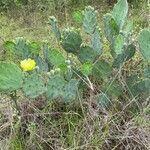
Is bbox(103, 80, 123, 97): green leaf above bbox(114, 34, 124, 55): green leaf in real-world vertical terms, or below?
below

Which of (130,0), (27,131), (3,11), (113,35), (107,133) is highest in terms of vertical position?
(113,35)

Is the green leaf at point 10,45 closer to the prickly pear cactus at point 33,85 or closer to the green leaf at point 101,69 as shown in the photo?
the prickly pear cactus at point 33,85

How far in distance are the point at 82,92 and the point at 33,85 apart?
38cm

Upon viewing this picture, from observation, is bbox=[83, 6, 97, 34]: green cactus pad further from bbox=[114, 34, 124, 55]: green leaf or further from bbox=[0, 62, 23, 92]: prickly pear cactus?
bbox=[0, 62, 23, 92]: prickly pear cactus

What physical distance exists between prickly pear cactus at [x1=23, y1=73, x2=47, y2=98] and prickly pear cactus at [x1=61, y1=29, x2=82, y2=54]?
0.28 meters

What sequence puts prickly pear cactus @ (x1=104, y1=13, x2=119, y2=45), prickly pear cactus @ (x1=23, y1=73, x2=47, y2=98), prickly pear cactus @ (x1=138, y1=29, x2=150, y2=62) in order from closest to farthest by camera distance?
prickly pear cactus @ (x1=23, y1=73, x2=47, y2=98) < prickly pear cactus @ (x1=138, y1=29, x2=150, y2=62) < prickly pear cactus @ (x1=104, y1=13, x2=119, y2=45)

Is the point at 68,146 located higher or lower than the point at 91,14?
lower

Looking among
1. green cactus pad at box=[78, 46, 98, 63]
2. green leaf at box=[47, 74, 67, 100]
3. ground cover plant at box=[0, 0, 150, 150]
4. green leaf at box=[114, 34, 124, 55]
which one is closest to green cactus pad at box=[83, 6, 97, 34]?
ground cover plant at box=[0, 0, 150, 150]

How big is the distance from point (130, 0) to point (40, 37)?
1162 mm

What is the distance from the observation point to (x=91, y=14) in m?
2.79

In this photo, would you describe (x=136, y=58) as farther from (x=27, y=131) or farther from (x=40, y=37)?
(x=40, y=37)

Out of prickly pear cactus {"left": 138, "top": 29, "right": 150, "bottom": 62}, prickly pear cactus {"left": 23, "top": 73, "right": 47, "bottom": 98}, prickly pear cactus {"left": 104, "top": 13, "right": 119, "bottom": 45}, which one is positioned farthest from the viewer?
prickly pear cactus {"left": 104, "top": 13, "right": 119, "bottom": 45}

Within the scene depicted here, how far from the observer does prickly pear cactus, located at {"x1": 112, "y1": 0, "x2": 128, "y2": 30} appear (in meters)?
2.85

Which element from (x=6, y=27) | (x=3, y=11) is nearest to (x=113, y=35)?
(x=6, y=27)
